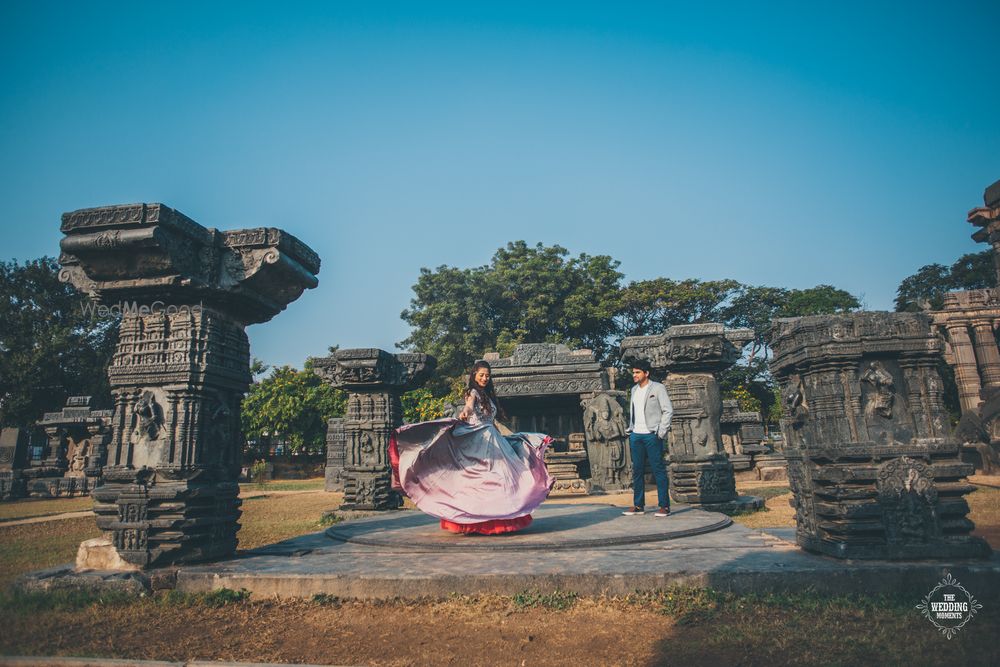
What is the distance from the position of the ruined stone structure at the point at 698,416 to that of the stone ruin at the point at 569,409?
4.80 meters

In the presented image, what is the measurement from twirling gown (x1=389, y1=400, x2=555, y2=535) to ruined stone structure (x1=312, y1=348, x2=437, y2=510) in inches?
151

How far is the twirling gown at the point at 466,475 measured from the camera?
206 inches

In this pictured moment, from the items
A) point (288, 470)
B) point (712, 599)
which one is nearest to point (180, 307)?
point (712, 599)

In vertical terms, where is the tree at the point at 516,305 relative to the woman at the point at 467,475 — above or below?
above

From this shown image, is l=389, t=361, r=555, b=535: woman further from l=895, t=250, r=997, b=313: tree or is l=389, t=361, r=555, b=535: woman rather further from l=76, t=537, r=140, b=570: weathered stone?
l=895, t=250, r=997, b=313: tree

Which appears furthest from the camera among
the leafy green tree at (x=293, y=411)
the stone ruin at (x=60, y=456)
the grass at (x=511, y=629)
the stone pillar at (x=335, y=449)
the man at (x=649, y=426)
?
the leafy green tree at (x=293, y=411)

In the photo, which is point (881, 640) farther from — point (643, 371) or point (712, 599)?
point (643, 371)

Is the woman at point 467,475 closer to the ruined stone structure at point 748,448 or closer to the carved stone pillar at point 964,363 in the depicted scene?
the ruined stone structure at point 748,448

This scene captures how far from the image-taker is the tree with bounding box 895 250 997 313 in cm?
3425

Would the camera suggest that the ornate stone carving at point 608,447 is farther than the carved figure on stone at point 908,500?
Yes

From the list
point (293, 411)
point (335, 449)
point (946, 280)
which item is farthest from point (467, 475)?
point (946, 280)

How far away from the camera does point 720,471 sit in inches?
311

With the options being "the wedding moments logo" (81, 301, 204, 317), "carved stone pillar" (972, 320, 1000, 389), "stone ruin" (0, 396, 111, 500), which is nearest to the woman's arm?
"the wedding moments logo" (81, 301, 204, 317)

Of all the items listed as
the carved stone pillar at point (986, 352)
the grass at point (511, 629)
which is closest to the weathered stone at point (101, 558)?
the grass at point (511, 629)
